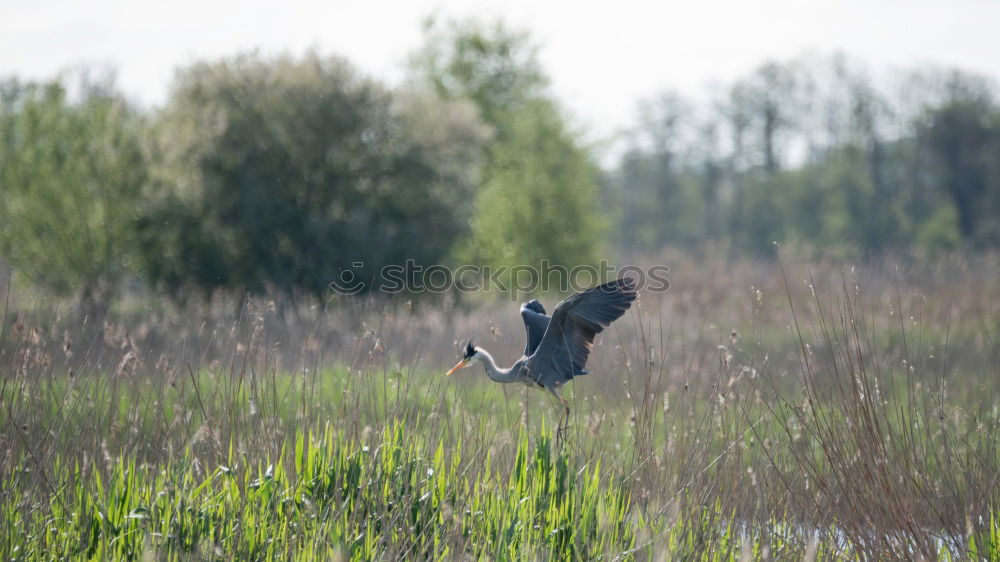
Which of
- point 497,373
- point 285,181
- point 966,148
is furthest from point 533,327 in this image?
point 966,148

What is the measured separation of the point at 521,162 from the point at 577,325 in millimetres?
19584

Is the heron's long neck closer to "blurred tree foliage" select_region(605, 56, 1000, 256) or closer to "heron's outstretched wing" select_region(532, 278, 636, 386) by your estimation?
"heron's outstretched wing" select_region(532, 278, 636, 386)

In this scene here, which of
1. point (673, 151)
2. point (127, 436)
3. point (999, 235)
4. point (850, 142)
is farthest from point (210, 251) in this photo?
point (673, 151)

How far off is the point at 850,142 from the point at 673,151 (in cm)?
1047

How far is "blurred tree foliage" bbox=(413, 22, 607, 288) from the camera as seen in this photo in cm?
2381

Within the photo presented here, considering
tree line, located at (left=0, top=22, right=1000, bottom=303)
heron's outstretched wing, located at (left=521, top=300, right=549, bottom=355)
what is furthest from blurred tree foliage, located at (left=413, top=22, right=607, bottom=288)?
heron's outstretched wing, located at (left=521, top=300, right=549, bottom=355)

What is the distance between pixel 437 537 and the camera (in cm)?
420

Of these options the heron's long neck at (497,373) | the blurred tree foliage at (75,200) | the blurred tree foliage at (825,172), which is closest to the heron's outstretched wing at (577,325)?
the heron's long neck at (497,373)

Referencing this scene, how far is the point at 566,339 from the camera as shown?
216 inches

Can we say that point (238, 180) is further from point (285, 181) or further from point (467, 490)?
point (467, 490)

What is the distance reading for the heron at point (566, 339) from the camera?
5179mm

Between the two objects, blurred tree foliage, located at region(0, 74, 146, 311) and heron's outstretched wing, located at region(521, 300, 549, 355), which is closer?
heron's outstretched wing, located at region(521, 300, 549, 355)

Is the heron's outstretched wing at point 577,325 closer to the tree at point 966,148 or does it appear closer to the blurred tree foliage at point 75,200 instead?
the blurred tree foliage at point 75,200

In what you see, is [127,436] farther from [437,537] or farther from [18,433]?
[437,537]
